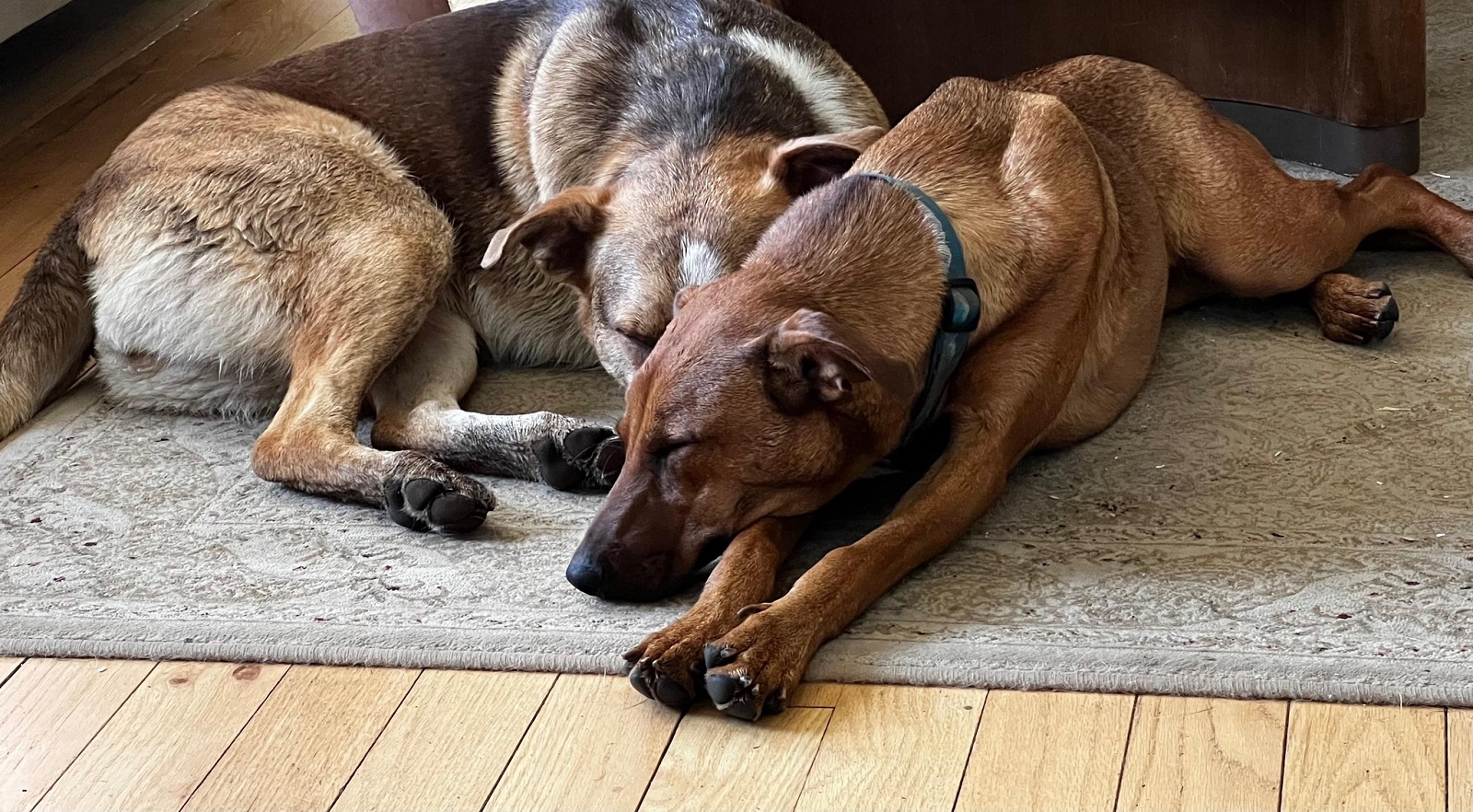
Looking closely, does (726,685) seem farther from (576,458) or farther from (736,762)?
(576,458)

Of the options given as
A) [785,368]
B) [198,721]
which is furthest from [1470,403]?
[198,721]

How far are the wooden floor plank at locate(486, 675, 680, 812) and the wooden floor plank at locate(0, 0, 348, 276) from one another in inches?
108

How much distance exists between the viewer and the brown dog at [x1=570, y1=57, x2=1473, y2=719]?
2141mm

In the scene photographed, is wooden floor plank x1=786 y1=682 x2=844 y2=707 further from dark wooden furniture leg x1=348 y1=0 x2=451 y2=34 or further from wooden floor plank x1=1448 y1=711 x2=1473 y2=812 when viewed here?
dark wooden furniture leg x1=348 y1=0 x2=451 y2=34

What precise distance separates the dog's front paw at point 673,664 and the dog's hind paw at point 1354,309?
151 centimetres

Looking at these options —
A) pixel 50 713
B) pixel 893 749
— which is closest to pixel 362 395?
pixel 50 713

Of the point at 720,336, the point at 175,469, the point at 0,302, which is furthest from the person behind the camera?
the point at 0,302

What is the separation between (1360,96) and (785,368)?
2.11 metres

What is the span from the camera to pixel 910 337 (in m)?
2.29

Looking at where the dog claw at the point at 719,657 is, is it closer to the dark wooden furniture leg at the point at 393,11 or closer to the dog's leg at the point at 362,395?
the dog's leg at the point at 362,395

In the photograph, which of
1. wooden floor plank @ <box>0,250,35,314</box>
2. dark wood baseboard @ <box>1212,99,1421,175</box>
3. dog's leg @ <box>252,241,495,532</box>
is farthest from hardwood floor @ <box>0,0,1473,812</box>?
dark wood baseboard @ <box>1212,99,1421,175</box>

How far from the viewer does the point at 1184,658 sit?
203 centimetres

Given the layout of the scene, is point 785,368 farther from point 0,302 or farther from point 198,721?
point 0,302

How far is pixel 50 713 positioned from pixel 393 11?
8.67 feet
